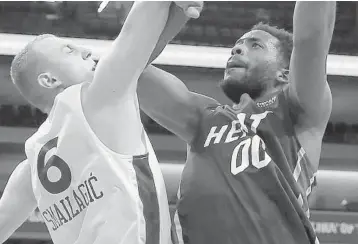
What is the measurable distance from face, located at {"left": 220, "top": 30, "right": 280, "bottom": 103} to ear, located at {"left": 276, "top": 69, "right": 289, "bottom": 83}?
12 millimetres

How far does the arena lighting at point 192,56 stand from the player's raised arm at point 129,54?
7.71ft

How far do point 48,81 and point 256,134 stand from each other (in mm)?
519

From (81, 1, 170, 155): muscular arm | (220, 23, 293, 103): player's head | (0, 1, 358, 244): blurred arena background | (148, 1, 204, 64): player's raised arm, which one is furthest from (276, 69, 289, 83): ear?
(0, 1, 358, 244): blurred arena background

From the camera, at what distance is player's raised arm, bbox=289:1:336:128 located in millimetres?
1599

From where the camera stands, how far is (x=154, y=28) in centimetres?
126

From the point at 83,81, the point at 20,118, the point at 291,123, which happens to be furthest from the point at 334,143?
the point at 83,81

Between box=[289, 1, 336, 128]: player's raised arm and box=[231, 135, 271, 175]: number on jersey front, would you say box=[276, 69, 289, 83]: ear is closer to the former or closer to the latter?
box=[289, 1, 336, 128]: player's raised arm

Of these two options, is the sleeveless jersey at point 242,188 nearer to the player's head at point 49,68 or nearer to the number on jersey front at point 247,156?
the number on jersey front at point 247,156

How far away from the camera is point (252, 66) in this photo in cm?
177

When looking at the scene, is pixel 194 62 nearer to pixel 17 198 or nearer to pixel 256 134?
pixel 256 134

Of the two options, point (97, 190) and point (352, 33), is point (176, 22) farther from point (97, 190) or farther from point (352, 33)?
point (352, 33)

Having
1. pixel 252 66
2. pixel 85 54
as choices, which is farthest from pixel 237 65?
pixel 85 54

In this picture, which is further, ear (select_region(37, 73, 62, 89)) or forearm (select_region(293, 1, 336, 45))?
forearm (select_region(293, 1, 336, 45))

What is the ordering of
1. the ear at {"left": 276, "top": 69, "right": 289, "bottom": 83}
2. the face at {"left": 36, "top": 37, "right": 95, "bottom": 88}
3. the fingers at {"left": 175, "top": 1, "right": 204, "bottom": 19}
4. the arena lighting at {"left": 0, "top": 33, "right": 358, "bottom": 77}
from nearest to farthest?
the fingers at {"left": 175, "top": 1, "right": 204, "bottom": 19}, the face at {"left": 36, "top": 37, "right": 95, "bottom": 88}, the ear at {"left": 276, "top": 69, "right": 289, "bottom": 83}, the arena lighting at {"left": 0, "top": 33, "right": 358, "bottom": 77}
